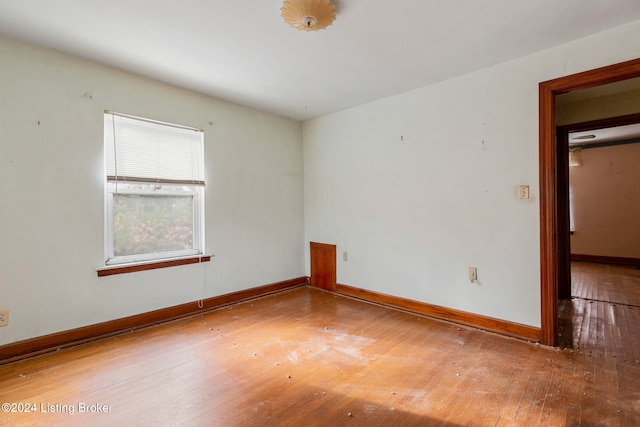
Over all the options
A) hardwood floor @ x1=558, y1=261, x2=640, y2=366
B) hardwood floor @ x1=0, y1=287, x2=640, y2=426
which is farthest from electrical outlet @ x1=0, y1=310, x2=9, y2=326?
hardwood floor @ x1=558, y1=261, x2=640, y2=366

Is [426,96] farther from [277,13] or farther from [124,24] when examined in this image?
[124,24]

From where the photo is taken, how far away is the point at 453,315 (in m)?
2.94

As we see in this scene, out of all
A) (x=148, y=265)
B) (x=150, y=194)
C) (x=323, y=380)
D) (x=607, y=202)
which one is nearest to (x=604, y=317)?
(x=323, y=380)

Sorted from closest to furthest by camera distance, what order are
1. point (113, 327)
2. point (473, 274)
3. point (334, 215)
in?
point (113, 327) < point (473, 274) < point (334, 215)

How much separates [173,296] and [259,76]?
2359 mm

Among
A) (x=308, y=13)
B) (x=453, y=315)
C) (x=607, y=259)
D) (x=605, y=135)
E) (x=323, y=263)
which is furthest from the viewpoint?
(x=607, y=259)

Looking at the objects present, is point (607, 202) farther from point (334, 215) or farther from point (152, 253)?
point (152, 253)

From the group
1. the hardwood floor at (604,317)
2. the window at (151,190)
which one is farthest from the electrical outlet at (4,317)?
the hardwood floor at (604,317)

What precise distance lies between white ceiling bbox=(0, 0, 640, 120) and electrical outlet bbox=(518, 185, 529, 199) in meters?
1.10

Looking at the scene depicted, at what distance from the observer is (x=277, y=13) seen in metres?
1.95

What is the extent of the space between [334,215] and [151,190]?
7.05 feet

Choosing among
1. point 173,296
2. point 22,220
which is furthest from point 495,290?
point 22,220

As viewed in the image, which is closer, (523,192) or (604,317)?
(523,192)

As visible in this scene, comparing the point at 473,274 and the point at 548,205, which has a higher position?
the point at 548,205
